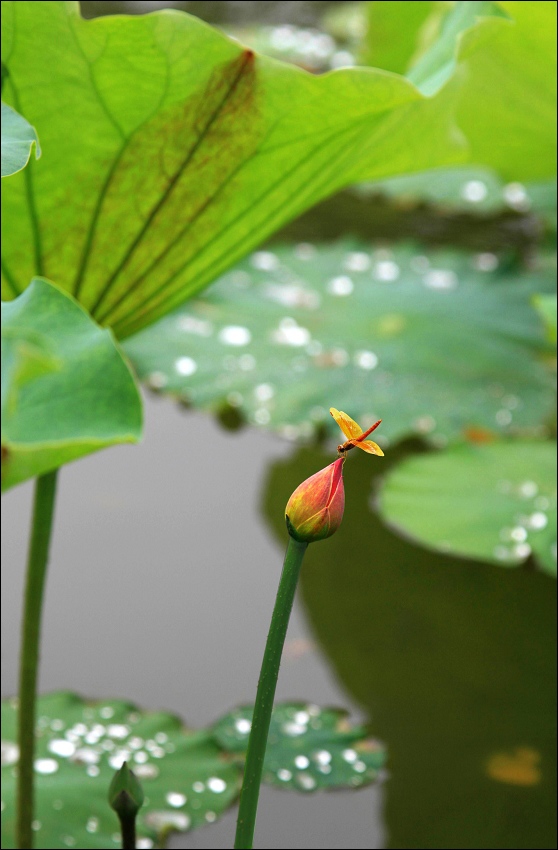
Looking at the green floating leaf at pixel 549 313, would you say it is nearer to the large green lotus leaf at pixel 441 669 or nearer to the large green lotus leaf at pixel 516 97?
the large green lotus leaf at pixel 516 97

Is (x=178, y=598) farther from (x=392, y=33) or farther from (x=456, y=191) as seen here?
(x=456, y=191)

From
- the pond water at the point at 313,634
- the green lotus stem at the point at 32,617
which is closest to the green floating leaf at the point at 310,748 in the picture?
the pond water at the point at 313,634

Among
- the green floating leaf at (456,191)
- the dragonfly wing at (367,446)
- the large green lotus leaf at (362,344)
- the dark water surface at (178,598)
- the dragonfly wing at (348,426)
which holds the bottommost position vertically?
the dark water surface at (178,598)

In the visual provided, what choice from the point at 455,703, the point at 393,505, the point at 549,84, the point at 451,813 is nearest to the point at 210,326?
the point at 393,505

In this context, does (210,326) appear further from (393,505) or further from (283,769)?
(283,769)

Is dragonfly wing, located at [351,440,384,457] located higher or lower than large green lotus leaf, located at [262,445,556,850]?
higher

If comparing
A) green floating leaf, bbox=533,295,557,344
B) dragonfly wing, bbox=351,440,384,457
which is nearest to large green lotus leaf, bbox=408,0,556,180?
green floating leaf, bbox=533,295,557,344

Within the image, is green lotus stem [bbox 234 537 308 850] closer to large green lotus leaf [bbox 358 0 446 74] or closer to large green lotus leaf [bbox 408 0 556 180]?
large green lotus leaf [bbox 408 0 556 180]
